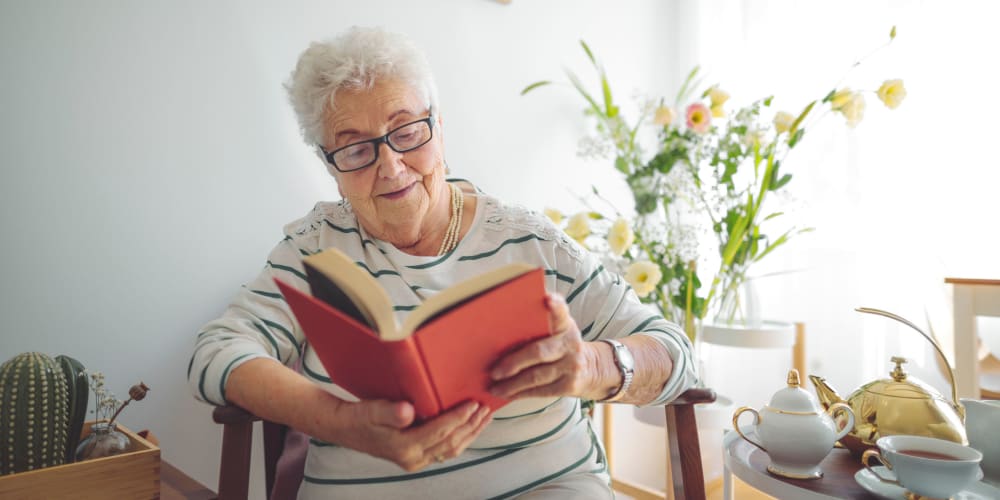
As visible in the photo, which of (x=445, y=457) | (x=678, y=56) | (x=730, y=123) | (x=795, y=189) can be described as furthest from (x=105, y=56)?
(x=795, y=189)

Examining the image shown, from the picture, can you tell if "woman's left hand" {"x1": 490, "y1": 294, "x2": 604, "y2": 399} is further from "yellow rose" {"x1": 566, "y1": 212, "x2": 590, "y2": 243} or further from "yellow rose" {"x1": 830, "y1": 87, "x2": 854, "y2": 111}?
"yellow rose" {"x1": 830, "y1": 87, "x2": 854, "y2": 111}

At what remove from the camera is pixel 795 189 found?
106 inches

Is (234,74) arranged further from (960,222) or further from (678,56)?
(960,222)

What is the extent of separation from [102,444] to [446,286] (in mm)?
683

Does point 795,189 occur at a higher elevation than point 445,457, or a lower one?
higher

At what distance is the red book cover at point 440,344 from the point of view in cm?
63

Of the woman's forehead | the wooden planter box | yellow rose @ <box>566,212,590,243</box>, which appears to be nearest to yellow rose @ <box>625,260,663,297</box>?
yellow rose @ <box>566,212,590,243</box>

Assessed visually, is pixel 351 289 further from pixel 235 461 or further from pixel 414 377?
pixel 235 461

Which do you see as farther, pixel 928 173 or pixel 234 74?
pixel 928 173

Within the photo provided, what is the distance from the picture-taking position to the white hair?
1.13 m

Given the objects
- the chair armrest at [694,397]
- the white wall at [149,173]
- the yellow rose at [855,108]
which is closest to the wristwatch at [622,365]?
the chair armrest at [694,397]

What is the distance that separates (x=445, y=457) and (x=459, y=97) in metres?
1.49

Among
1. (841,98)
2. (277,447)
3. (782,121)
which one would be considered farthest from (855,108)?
(277,447)

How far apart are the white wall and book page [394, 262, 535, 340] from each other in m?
1.09
